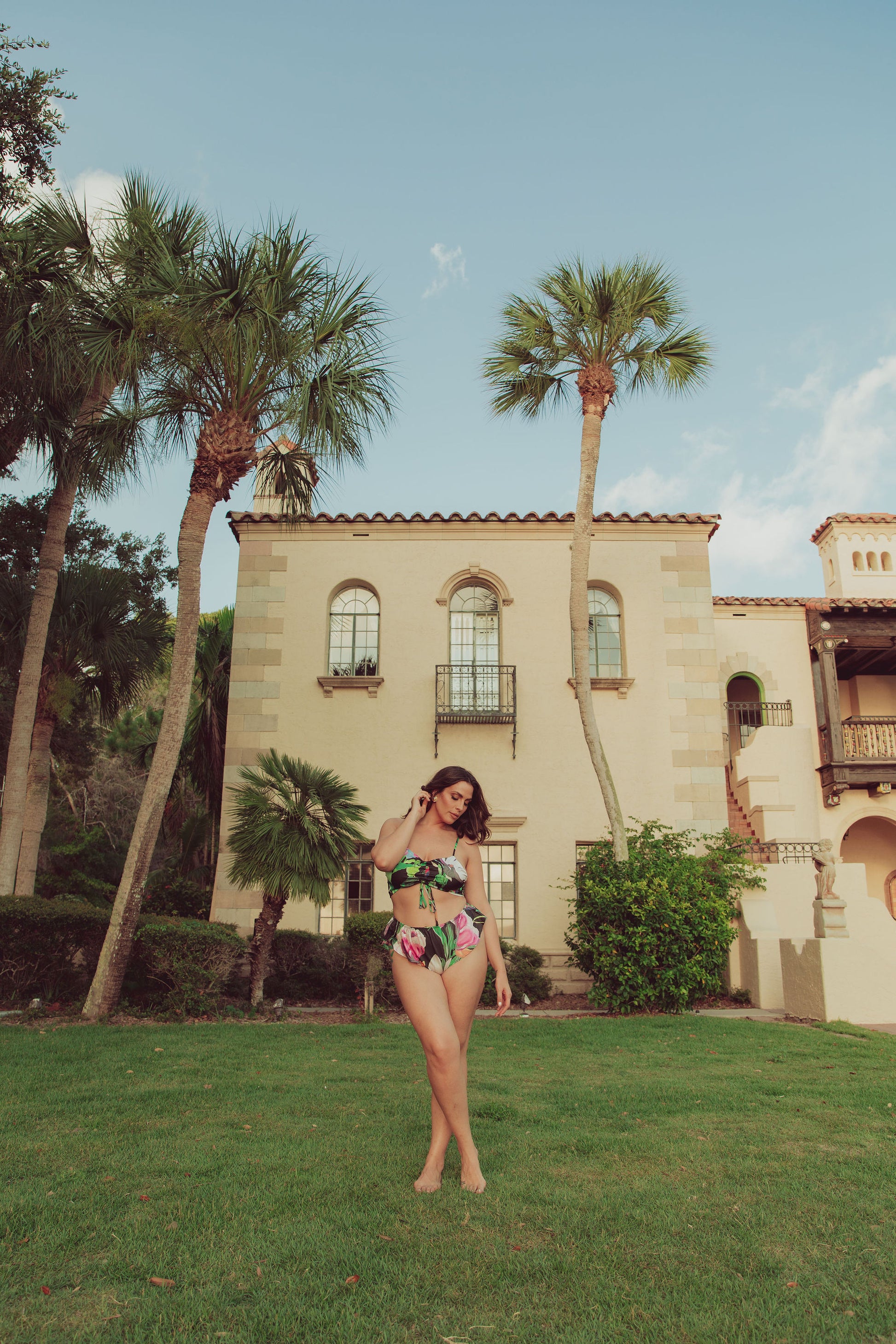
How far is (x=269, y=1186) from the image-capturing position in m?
3.67

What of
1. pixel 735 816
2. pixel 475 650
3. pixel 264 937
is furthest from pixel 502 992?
pixel 735 816

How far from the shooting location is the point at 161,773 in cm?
970

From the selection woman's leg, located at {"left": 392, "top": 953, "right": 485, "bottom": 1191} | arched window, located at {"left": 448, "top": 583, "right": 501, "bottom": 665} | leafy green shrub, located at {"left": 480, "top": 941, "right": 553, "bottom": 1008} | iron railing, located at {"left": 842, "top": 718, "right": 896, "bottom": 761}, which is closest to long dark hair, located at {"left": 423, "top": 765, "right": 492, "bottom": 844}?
woman's leg, located at {"left": 392, "top": 953, "right": 485, "bottom": 1191}

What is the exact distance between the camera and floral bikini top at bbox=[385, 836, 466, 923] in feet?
12.9

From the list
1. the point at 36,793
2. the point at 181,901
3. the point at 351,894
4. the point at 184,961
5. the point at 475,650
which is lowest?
the point at 184,961

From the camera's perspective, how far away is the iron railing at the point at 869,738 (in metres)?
17.0

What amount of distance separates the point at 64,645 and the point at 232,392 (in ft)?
15.9

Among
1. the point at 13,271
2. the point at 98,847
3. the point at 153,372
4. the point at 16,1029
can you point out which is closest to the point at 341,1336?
the point at 16,1029

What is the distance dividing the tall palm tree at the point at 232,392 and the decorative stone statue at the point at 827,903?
7.27m

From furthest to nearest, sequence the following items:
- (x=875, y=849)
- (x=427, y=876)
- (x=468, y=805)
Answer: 1. (x=875, y=849)
2. (x=468, y=805)
3. (x=427, y=876)

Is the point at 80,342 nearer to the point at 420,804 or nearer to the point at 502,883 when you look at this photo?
the point at 420,804

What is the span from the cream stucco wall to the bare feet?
10096mm

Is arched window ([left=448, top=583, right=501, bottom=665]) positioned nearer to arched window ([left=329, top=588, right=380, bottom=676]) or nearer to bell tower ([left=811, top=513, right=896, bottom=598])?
arched window ([left=329, top=588, right=380, bottom=676])

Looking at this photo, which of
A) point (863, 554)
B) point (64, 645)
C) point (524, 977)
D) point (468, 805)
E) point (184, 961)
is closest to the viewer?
point (468, 805)
